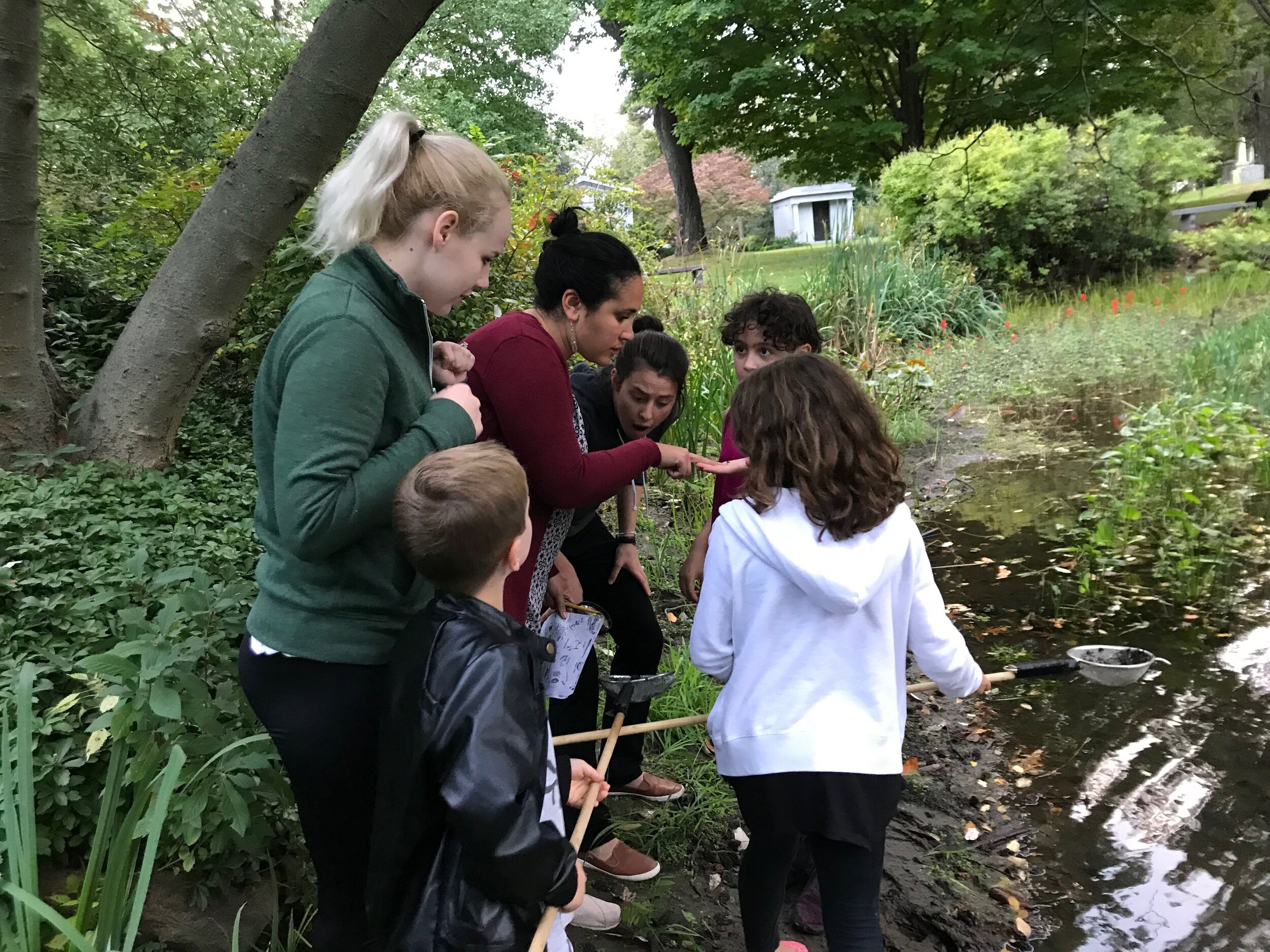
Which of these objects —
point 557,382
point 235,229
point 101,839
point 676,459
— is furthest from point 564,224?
point 235,229

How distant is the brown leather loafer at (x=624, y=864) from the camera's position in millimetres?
2506

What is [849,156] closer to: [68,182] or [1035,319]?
[1035,319]

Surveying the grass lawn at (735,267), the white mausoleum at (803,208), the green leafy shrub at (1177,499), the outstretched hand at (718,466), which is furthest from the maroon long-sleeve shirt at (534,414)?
the white mausoleum at (803,208)

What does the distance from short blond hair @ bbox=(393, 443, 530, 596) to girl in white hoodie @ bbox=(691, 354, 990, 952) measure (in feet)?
1.95

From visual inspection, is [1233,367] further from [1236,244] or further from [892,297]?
[1236,244]

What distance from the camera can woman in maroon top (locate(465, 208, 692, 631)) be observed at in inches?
74.4

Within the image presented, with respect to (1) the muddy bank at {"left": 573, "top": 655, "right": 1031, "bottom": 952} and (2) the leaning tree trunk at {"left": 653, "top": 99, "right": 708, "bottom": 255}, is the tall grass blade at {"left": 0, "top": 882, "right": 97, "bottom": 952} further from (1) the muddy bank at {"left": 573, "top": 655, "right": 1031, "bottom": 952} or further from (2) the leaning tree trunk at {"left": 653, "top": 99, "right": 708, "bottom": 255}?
(2) the leaning tree trunk at {"left": 653, "top": 99, "right": 708, "bottom": 255}

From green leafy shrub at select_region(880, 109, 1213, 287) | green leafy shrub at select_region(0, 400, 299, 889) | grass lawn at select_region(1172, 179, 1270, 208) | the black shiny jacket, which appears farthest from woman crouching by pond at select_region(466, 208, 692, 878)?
grass lawn at select_region(1172, 179, 1270, 208)

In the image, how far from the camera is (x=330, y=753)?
4.76ft

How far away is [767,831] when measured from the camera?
1856 millimetres

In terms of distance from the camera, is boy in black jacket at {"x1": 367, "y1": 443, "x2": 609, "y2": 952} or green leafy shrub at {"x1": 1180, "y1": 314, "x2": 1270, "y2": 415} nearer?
boy in black jacket at {"x1": 367, "y1": 443, "x2": 609, "y2": 952}

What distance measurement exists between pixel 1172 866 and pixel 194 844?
2.71 metres

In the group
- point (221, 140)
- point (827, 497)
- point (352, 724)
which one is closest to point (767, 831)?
point (827, 497)

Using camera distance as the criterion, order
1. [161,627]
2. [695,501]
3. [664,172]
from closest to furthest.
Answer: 1. [161,627]
2. [695,501]
3. [664,172]
